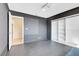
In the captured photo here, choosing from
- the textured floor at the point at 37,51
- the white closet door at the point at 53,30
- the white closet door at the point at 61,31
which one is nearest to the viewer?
the textured floor at the point at 37,51

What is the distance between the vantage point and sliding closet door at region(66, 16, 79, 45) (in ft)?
11.7

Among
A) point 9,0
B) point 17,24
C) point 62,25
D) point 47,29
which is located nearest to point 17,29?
point 17,24

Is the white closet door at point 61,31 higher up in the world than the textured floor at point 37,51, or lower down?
higher up

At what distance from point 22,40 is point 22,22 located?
97 centimetres

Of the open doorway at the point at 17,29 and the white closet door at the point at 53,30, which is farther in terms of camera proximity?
the white closet door at the point at 53,30

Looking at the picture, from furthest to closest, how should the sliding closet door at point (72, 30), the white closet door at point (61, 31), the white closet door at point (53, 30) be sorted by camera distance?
the white closet door at point (53, 30)
the white closet door at point (61, 31)
the sliding closet door at point (72, 30)

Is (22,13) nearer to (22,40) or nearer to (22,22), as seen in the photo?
(22,22)

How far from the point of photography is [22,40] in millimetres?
4008

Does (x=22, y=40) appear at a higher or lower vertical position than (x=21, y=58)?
lower

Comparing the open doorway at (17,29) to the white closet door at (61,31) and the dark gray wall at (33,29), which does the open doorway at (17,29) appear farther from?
the white closet door at (61,31)

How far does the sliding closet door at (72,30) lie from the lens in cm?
357

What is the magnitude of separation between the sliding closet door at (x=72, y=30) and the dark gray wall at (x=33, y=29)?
160 cm

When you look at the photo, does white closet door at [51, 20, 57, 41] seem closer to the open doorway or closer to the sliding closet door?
the sliding closet door

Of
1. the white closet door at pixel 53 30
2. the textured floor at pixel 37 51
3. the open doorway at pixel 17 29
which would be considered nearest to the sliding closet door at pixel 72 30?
the textured floor at pixel 37 51
